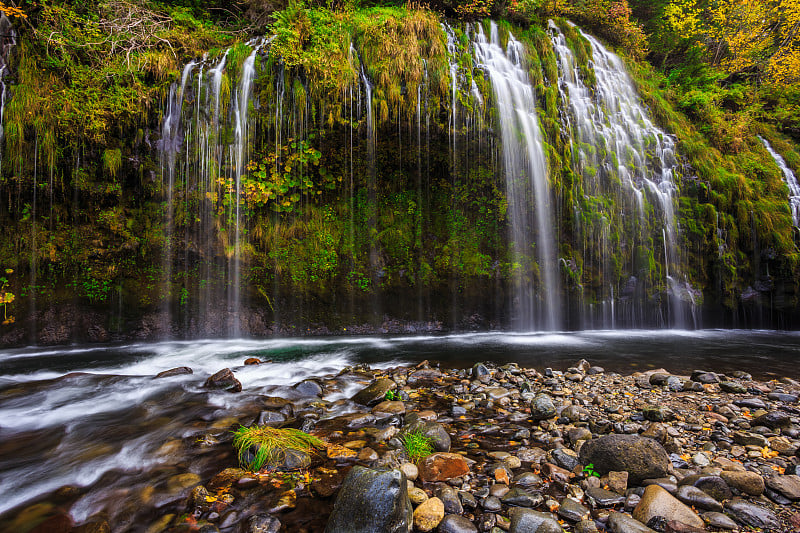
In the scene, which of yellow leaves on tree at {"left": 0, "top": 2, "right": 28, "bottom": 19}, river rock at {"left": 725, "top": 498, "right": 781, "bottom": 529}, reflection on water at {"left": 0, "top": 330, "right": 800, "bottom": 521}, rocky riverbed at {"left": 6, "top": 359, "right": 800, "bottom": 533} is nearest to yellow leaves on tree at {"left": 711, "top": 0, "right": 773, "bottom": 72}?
reflection on water at {"left": 0, "top": 330, "right": 800, "bottom": 521}

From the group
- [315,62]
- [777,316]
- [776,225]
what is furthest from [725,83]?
[315,62]

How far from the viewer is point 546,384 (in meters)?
4.59

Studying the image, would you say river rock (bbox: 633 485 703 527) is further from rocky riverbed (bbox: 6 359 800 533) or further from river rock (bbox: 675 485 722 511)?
river rock (bbox: 675 485 722 511)

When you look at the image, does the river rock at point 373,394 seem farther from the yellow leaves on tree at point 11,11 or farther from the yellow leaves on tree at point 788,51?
the yellow leaves on tree at point 788,51

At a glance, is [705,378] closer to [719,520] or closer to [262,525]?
[719,520]

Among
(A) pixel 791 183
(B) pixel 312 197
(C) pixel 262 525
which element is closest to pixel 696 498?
(C) pixel 262 525

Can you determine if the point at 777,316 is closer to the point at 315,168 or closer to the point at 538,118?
the point at 538,118

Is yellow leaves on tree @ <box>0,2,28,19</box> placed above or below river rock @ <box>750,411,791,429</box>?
above

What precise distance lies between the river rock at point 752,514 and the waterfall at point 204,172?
8756mm

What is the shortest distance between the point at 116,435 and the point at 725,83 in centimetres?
2119

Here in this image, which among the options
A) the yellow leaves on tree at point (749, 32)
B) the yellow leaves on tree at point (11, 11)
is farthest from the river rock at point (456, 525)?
the yellow leaves on tree at point (749, 32)

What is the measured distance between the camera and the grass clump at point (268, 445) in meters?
2.62

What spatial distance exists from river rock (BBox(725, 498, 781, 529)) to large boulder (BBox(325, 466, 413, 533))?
6.10 feet

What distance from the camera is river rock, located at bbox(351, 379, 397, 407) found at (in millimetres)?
3979
